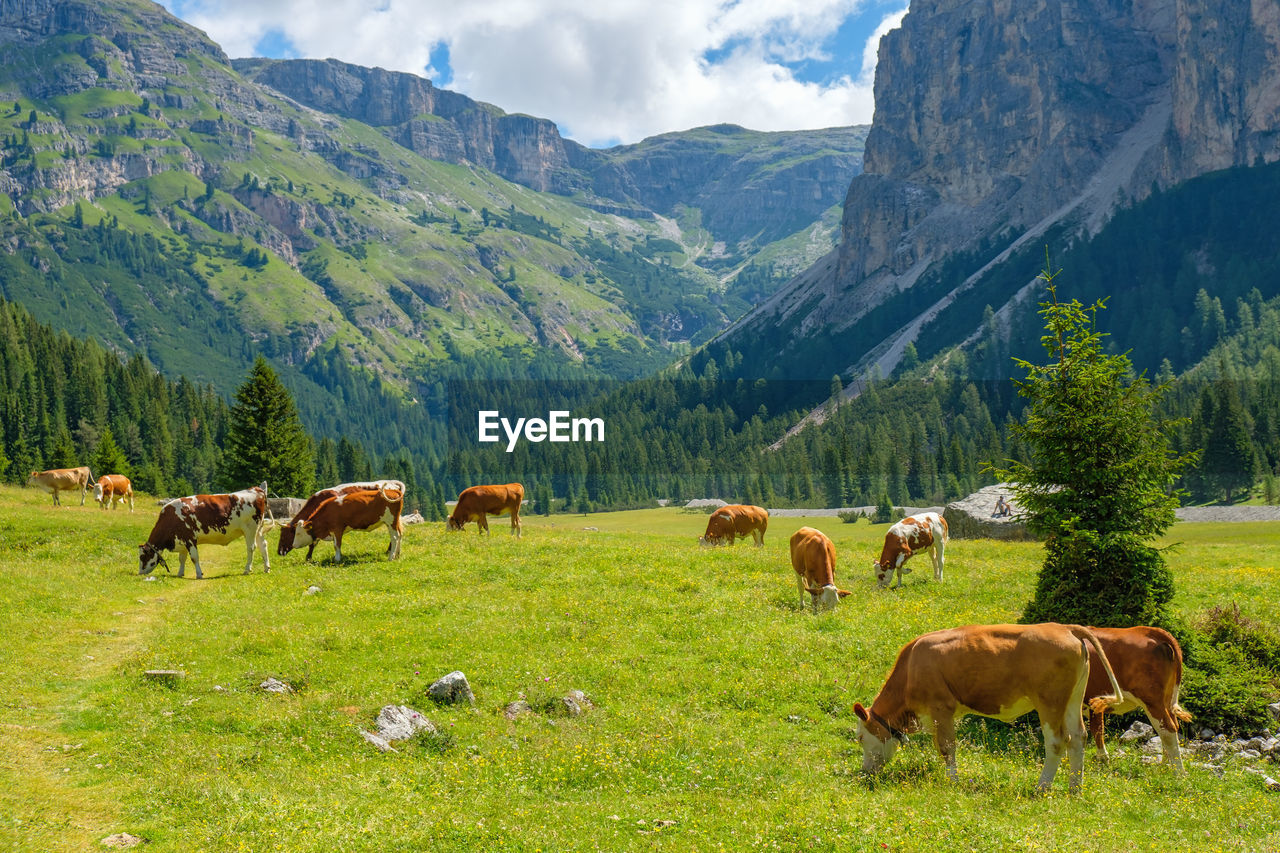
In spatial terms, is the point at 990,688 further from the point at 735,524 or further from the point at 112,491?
the point at 112,491

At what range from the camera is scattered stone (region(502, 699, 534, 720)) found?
19.7 metres

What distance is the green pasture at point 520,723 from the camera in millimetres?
13477

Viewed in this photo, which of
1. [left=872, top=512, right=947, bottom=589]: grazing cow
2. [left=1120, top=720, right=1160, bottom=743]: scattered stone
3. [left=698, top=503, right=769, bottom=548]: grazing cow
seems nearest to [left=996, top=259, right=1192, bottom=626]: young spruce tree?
[left=1120, top=720, right=1160, bottom=743]: scattered stone

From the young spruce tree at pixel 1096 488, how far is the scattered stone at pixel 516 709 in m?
14.2

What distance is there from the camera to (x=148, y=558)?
107 feet

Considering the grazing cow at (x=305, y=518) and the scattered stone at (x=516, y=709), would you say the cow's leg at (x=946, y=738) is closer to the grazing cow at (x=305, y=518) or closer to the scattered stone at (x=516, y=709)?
the scattered stone at (x=516, y=709)

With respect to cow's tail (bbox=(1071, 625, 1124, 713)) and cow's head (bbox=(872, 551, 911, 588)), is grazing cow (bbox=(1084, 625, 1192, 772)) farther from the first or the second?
cow's head (bbox=(872, 551, 911, 588))

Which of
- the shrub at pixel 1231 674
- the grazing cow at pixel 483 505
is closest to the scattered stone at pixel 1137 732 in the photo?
the shrub at pixel 1231 674

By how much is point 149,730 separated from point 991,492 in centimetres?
6400

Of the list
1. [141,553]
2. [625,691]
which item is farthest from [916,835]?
[141,553]

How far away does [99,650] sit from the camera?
74.8 feet

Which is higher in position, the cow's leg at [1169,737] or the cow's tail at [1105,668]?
the cow's tail at [1105,668]

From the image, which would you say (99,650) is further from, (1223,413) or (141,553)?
(1223,413)

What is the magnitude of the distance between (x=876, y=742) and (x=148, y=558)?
2837 cm
